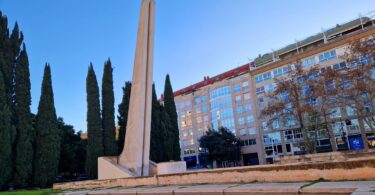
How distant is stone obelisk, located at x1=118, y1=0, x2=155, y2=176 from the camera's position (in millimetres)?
18406

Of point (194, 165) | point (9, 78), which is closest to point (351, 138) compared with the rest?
point (194, 165)

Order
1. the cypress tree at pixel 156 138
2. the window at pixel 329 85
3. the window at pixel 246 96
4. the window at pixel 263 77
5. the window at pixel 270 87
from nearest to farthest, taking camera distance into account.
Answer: the window at pixel 329 85 < the cypress tree at pixel 156 138 < the window at pixel 270 87 < the window at pixel 263 77 < the window at pixel 246 96

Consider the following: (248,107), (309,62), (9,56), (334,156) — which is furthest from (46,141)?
(309,62)

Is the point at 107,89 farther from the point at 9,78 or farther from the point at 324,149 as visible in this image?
the point at 324,149

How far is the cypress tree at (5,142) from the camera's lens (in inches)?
840

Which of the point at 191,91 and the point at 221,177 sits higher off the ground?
the point at 191,91

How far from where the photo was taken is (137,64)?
1969cm

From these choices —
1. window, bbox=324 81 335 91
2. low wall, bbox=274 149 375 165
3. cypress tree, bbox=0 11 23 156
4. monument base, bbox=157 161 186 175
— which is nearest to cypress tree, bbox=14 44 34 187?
cypress tree, bbox=0 11 23 156

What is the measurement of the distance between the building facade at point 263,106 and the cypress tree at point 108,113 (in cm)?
1796

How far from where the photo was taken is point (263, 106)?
5172cm

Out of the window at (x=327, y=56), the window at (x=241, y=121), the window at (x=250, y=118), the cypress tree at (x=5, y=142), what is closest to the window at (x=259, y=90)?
the window at (x=250, y=118)

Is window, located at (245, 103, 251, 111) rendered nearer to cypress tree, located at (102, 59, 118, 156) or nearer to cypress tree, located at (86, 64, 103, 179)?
cypress tree, located at (102, 59, 118, 156)

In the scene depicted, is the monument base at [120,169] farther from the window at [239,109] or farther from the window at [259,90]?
the window at [239,109]

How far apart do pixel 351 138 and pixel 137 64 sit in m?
35.7
